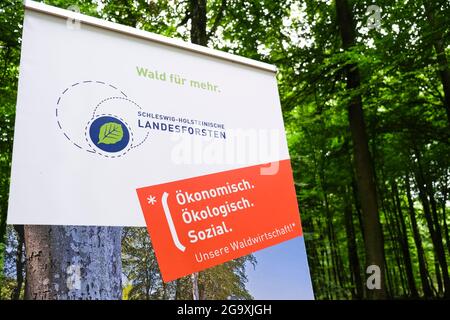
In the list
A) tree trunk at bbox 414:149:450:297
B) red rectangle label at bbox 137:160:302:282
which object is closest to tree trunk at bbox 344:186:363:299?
tree trunk at bbox 414:149:450:297

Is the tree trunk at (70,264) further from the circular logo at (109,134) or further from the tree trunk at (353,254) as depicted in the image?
the tree trunk at (353,254)

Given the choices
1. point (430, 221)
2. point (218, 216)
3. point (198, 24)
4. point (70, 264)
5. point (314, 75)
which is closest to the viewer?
point (70, 264)

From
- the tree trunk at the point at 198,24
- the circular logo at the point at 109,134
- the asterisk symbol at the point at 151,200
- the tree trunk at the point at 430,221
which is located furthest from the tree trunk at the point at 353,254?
the circular logo at the point at 109,134

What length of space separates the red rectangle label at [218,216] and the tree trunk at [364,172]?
4.71 metres

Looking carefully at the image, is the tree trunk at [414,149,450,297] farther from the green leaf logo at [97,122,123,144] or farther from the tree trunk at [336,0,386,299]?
the green leaf logo at [97,122,123,144]

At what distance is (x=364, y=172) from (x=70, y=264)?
6.38 meters

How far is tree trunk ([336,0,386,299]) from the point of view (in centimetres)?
731

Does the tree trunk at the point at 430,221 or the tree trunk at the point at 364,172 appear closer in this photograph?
the tree trunk at the point at 364,172

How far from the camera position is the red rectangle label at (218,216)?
2365 millimetres

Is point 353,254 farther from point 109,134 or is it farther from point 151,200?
point 109,134

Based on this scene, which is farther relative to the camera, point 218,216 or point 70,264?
point 218,216

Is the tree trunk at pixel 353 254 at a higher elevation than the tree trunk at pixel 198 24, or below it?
below

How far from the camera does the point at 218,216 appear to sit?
2.63 metres

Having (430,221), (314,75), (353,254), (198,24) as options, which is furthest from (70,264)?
(430,221)
